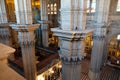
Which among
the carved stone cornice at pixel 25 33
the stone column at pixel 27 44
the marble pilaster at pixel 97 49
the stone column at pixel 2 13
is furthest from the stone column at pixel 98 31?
the stone column at pixel 2 13

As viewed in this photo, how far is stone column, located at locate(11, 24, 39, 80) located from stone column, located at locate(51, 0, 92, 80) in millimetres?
2877

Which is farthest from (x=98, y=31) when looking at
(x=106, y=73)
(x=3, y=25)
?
(x=3, y=25)

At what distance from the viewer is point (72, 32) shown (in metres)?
3.34

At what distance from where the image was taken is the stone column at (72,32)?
134 inches

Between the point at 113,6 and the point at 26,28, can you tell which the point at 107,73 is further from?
the point at 26,28

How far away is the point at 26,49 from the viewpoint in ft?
21.6

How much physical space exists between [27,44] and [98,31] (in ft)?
18.2

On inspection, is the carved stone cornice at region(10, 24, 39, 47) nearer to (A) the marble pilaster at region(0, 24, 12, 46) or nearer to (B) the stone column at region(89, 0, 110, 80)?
(A) the marble pilaster at region(0, 24, 12, 46)

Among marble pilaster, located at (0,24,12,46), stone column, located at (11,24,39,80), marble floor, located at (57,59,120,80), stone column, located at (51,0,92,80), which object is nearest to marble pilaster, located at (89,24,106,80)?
marble floor, located at (57,59,120,80)

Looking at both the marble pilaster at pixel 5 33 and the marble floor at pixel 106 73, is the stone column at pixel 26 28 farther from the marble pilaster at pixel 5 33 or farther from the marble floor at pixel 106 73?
the marble floor at pixel 106 73

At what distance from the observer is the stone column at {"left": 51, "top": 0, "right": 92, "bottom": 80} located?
3.41 m

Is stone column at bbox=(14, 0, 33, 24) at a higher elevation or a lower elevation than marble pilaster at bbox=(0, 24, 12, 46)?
higher

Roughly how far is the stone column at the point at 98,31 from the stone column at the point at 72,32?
5446 mm

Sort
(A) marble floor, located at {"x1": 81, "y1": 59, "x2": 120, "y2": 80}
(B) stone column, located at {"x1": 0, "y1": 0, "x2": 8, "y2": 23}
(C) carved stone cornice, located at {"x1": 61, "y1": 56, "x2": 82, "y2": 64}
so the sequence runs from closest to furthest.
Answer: (C) carved stone cornice, located at {"x1": 61, "y1": 56, "x2": 82, "y2": 64} → (B) stone column, located at {"x1": 0, "y1": 0, "x2": 8, "y2": 23} → (A) marble floor, located at {"x1": 81, "y1": 59, "x2": 120, "y2": 80}
